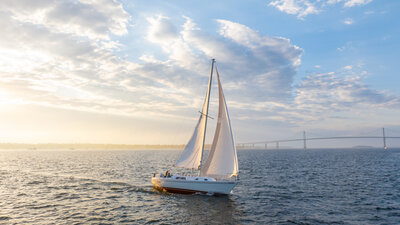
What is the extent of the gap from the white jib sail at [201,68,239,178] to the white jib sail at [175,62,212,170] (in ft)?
4.75

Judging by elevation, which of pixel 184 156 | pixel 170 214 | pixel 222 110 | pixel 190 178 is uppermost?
pixel 222 110

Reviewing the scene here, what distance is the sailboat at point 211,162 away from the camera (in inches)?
1113

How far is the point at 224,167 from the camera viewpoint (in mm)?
28641

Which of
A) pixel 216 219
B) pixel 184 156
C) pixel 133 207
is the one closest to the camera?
pixel 216 219

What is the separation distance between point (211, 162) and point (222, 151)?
6.20 ft

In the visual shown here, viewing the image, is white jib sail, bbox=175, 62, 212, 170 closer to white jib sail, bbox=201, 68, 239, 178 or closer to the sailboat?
the sailboat

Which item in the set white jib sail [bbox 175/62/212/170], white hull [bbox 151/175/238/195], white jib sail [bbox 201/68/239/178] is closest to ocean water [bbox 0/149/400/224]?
white hull [bbox 151/175/238/195]

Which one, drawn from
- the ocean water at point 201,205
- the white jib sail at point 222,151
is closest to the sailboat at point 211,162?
the white jib sail at point 222,151

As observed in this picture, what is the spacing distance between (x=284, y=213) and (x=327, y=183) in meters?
20.1

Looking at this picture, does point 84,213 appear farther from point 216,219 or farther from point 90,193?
point 216,219

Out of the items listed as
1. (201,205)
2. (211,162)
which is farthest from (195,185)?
(201,205)

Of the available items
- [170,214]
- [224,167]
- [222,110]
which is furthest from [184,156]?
[170,214]

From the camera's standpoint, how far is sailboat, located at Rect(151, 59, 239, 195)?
28281 millimetres

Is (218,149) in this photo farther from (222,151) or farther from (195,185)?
(195,185)
